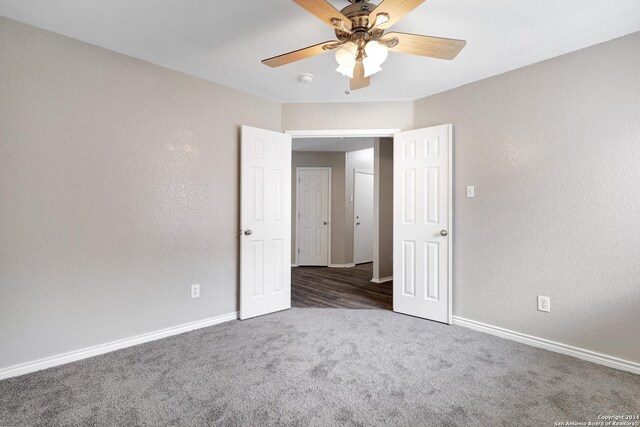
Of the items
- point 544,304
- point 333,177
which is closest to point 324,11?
point 544,304

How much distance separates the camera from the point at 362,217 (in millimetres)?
6672

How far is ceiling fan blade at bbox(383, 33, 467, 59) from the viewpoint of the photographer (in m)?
1.61

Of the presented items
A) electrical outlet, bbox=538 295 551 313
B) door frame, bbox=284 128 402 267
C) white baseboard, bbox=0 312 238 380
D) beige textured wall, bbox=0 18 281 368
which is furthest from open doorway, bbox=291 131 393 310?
electrical outlet, bbox=538 295 551 313

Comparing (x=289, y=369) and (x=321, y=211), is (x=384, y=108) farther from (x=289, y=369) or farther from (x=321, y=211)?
(x=321, y=211)

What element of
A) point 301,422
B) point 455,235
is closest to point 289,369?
point 301,422

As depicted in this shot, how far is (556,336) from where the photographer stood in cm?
241

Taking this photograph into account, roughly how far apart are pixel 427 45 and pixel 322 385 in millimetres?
2057

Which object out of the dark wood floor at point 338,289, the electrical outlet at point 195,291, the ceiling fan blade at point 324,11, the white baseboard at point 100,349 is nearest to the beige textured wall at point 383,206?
the dark wood floor at point 338,289

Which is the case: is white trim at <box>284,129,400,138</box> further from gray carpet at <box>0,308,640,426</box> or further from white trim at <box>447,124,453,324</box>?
gray carpet at <box>0,308,640,426</box>

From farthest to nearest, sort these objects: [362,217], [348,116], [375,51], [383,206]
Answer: [362,217]
[383,206]
[348,116]
[375,51]

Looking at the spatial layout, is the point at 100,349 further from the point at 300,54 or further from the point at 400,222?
the point at 400,222

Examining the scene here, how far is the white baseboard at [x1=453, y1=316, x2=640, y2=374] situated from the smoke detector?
2.65 meters

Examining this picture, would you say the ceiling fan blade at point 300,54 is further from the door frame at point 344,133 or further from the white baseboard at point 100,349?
the white baseboard at point 100,349

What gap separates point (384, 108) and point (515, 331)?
249cm
